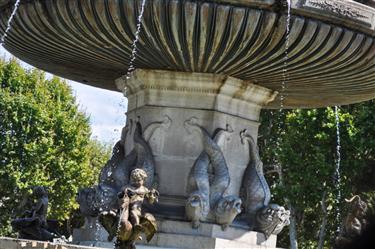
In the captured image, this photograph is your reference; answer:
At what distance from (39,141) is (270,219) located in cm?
2144

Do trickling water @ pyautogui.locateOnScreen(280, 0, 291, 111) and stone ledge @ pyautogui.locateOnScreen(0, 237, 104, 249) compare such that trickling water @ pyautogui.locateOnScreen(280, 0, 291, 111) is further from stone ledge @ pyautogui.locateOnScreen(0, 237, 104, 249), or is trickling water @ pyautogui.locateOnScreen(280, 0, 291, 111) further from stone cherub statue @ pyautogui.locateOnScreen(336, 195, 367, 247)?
stone cherub statue @ pyautogui.locateOnScreen(336, 195, 367, 247)

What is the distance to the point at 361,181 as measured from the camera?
23328 millimetres

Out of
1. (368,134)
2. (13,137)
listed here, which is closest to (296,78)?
(368,134)

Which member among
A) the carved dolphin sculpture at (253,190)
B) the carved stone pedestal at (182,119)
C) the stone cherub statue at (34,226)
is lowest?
the stone cherub statue at (34,226)

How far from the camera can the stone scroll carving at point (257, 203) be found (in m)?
11.5

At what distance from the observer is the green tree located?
104ft

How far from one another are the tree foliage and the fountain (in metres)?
13.2

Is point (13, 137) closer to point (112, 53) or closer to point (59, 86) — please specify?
point (59, 86)

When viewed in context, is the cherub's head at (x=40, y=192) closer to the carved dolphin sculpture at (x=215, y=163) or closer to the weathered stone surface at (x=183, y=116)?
the weathered stone surface at (x=183, y=116)

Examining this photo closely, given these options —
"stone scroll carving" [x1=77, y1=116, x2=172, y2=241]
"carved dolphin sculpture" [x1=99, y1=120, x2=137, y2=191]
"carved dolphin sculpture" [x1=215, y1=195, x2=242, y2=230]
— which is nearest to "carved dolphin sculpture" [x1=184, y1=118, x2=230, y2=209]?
"carved dolphin sculpture" [x1=215, y1=195, x2=242, y2=230]

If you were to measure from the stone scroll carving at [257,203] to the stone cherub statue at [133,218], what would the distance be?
7.69 feet

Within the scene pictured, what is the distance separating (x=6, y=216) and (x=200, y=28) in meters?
22.7

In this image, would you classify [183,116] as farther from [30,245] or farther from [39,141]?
[39,141]

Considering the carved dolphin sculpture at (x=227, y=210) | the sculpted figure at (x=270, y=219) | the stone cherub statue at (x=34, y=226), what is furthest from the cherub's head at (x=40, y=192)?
the sculpted figure at (x=270, y=219)
